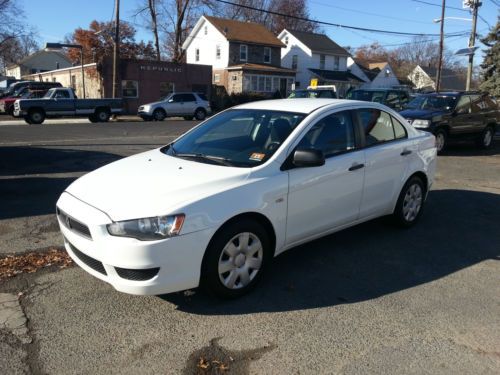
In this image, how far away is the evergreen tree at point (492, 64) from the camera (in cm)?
2795

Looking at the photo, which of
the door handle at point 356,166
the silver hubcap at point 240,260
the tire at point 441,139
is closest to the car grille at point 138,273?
the silver hubcap at point 240,260

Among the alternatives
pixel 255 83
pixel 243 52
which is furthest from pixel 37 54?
pixel 255 83

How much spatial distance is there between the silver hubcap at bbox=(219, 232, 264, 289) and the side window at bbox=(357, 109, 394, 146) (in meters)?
1.96

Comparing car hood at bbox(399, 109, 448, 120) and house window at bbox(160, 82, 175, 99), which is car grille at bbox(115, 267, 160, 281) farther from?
house window at bbox(160, 82, 175, 99)

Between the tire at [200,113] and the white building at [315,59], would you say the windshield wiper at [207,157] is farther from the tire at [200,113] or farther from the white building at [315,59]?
the white building at [315,59]

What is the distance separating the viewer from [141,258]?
3.34 m

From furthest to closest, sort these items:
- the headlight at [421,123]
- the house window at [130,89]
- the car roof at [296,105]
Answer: the house window at [130,89]
the headlight at [421,123]
the car roof at [296,105]

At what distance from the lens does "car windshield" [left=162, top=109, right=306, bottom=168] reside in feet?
13.9

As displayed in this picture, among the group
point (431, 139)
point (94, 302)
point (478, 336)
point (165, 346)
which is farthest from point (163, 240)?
point (431, 139)

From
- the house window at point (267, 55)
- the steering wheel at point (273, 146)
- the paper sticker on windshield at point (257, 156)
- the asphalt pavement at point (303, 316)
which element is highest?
the house window at point (267, 55)

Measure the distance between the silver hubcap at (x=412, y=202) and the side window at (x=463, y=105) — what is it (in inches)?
337

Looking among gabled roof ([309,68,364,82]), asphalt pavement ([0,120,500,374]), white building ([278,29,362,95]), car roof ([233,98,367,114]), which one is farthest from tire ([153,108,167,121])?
gabled roof ([309,68,364,82])

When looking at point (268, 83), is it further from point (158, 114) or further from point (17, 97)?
point (17, 97)

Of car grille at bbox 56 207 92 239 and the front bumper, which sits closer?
the front bumper
